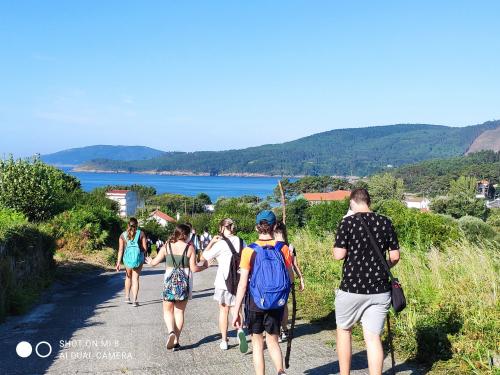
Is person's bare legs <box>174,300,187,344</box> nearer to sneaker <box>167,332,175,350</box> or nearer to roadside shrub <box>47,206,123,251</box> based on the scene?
sneaker <box>167,332,175,350</box>

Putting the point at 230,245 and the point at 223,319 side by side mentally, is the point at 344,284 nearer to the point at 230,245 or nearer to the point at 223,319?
the point at 230,245

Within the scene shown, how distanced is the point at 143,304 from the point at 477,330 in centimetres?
590

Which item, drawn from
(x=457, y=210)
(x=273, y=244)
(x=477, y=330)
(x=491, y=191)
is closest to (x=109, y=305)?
(x=273, y=244)

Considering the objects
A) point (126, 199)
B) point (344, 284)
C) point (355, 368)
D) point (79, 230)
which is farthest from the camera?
point (126, 199)

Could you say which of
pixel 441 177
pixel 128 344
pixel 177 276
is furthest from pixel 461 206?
pixel 441 177

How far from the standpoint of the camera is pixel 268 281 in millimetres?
4727

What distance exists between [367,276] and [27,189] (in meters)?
18.6

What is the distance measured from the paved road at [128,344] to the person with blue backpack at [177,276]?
1.13 ft

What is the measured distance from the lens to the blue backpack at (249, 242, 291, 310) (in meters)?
4.72

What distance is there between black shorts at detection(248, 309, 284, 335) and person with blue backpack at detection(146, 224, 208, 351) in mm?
1610

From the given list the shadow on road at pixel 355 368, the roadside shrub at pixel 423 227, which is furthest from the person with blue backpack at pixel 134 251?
the roadside shrub at pixel 423 227

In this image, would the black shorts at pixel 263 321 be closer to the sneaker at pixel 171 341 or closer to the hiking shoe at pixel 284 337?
the sneaker at pixel 171 341

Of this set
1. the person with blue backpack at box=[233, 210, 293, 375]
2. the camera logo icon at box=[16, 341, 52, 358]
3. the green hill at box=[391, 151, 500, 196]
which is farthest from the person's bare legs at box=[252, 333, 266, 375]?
the green hill at box=[391, 151, 500, 196]

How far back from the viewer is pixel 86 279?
1497cm
